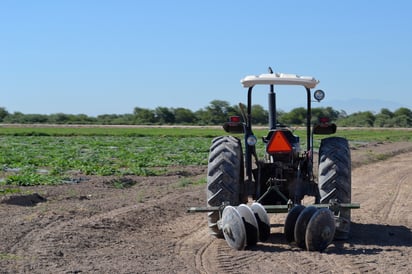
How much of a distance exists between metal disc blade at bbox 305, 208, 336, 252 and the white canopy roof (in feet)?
7.30

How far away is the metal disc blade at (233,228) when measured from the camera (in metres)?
8.81

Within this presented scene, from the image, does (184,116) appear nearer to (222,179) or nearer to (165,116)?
(165,116)

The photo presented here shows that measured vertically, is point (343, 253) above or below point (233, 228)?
below

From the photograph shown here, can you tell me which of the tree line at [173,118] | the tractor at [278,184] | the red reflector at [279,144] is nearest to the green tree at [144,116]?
the tree line at [173,118]

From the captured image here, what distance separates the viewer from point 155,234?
34.7ft

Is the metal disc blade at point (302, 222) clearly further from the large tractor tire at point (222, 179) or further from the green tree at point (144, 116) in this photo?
the green tree at point (144, 116)

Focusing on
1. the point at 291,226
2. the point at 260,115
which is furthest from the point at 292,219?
the point at 260,115

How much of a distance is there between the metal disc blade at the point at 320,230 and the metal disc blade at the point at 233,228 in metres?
0.82

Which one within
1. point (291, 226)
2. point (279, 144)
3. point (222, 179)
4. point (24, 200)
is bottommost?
point (24, 200)

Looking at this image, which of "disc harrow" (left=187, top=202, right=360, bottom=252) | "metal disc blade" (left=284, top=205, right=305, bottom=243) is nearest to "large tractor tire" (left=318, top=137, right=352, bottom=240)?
"disc harrow" (left=187, top=202, right=360, bottom=252)

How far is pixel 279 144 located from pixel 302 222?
1401 millimetres

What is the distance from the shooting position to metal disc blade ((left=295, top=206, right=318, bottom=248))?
8875 millimetres

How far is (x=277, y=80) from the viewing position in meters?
10.1

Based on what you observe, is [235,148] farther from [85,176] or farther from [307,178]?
[85,176]
